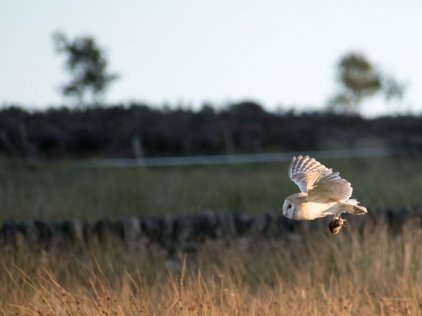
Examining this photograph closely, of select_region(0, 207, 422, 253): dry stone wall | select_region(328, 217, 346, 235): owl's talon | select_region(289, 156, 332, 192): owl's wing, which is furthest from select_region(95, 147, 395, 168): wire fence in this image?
select_region(328, 217, 346, 235): owl's talon

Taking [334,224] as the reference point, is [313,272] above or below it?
below

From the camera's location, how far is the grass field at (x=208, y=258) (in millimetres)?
8047

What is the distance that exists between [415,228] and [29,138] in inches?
456

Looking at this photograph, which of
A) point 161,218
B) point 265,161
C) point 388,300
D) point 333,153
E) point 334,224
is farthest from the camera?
point 333,153

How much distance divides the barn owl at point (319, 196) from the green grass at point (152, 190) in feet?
29.1

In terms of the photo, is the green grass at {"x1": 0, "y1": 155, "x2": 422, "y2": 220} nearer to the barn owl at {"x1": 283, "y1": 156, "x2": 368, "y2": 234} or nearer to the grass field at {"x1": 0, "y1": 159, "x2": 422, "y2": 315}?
the grass field at {"x1": 0, "y1": 159, "x2": 422, "y2": 315}

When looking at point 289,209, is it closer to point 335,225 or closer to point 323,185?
point 335,225

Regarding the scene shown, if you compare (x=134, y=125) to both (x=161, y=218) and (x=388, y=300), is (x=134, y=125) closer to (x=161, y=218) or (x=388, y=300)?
(x=161, y=218)

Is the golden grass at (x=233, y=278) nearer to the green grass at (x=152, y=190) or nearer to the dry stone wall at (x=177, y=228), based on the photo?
the dry stone wall at (x=177, y=228)

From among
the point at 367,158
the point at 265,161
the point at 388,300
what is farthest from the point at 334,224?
the point at 367,158

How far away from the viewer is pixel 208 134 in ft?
80.6

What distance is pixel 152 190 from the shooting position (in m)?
A: 18.3

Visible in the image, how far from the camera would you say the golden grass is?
25.6 ft

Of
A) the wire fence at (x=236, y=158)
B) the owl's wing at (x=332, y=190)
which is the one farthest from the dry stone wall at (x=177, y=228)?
the owl's wing at (x=332, y=190)
